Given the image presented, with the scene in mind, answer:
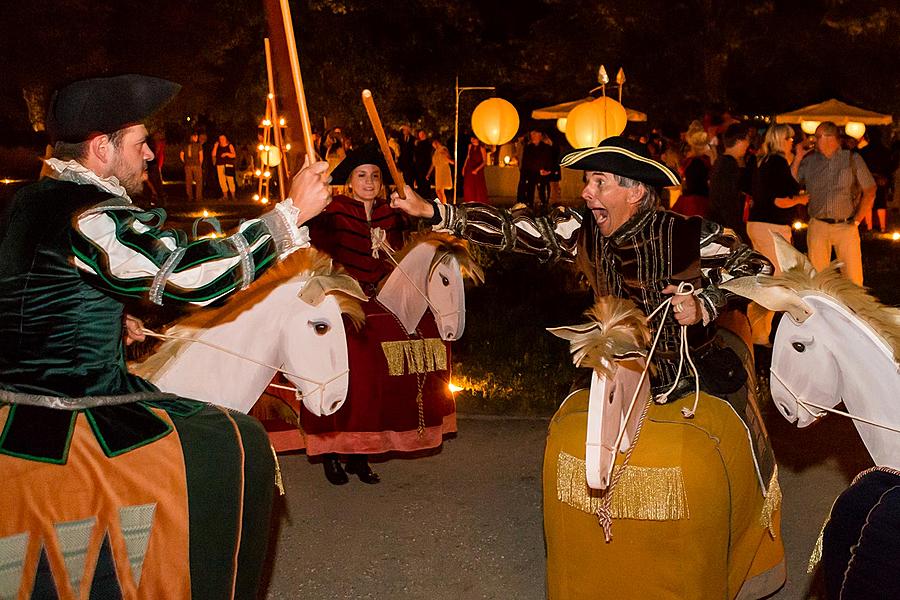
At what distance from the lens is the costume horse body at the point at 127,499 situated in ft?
8.96

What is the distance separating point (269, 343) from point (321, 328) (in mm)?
214

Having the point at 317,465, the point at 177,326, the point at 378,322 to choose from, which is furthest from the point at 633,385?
the point at 317,465

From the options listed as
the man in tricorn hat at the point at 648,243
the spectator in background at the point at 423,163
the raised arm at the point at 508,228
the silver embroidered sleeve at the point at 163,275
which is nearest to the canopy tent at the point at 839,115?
the spectator in background at the point at 423,163

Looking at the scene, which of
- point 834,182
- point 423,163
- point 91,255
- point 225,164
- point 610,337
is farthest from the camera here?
point 225,164

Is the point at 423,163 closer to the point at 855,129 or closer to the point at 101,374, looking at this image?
the point at 855,129

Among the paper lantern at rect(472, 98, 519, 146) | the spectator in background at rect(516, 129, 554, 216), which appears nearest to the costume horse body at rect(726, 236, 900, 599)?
the paper lantern at rect(472, 98, 519, 146)

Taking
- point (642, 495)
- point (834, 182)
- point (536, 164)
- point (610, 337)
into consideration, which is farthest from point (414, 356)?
point (536, 164)

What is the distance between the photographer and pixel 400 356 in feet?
19.4

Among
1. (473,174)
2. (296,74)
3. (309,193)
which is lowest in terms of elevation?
(309,193)

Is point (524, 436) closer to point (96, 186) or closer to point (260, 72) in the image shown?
point (96, 186)

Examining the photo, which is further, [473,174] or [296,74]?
[473,174]

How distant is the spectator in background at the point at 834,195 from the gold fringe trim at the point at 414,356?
16.3 ft

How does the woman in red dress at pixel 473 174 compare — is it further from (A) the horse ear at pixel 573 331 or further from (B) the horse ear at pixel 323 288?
(A) the horse ear at pixel 573 331

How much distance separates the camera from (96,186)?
2842mm
